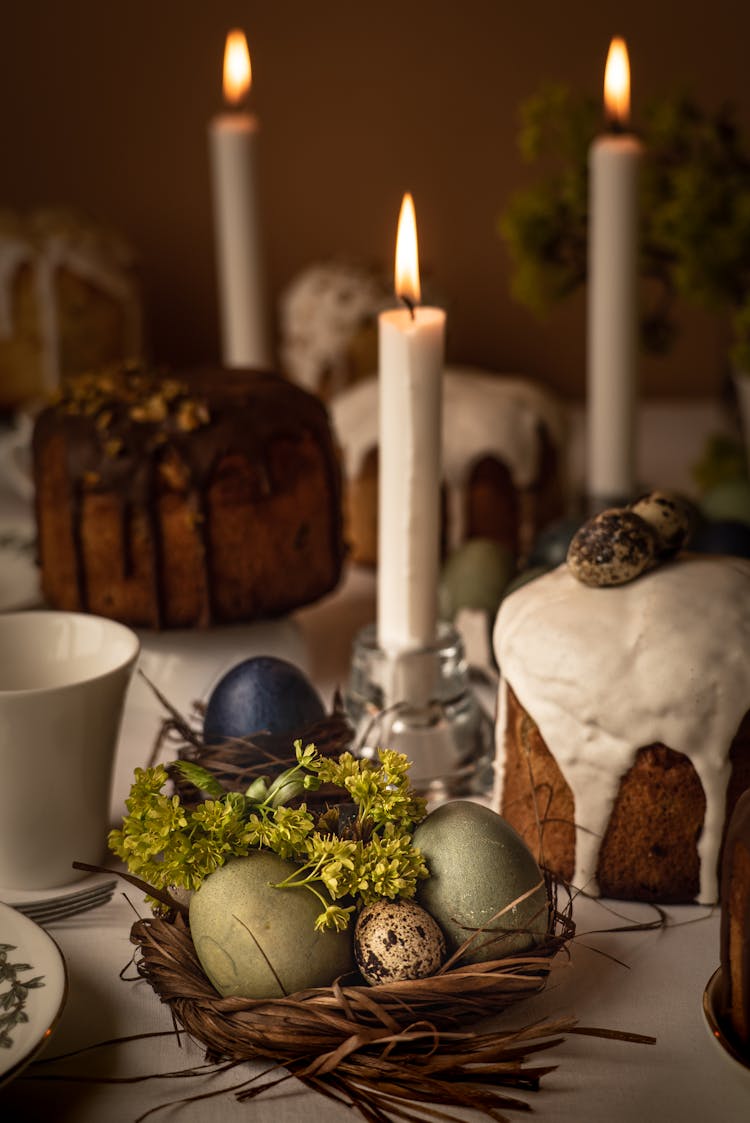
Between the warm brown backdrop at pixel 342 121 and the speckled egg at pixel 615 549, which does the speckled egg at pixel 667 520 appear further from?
the warm brown backdrop at pixel 342 121

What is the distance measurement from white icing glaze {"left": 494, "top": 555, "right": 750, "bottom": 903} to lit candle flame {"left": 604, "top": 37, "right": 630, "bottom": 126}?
1.84 feet

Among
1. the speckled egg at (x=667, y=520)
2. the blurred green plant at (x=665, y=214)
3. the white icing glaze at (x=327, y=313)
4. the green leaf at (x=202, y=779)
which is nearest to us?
the green leaf at (x=202, y=779)

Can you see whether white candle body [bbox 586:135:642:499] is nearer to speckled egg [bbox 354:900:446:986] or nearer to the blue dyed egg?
the blue dyed egg

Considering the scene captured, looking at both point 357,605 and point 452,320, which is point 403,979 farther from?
point 452,320

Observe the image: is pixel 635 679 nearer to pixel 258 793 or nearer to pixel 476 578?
pixel 258 793

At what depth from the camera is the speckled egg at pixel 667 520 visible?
80 centimetres

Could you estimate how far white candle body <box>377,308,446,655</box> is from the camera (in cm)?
87

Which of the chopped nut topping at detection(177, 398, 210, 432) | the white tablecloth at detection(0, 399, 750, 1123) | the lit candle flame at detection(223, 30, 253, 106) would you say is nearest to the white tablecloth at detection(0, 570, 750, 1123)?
the white tablecloth at detection(0, 399, 750, 1123)

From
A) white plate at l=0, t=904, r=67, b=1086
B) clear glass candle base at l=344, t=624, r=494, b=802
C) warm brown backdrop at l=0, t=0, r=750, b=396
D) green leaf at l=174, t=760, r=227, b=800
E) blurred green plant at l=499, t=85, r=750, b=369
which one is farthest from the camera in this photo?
warm brown backdrop at l=0, t=0, r=750, b=396

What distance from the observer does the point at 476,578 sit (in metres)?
1.13

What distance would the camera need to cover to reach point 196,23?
5.81 feet

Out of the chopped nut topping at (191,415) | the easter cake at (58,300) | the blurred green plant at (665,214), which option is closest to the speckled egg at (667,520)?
the chopped nut topping at (191,415)

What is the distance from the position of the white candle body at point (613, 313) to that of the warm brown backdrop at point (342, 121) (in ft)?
2.05

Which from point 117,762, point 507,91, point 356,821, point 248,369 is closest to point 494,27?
point 507,91
